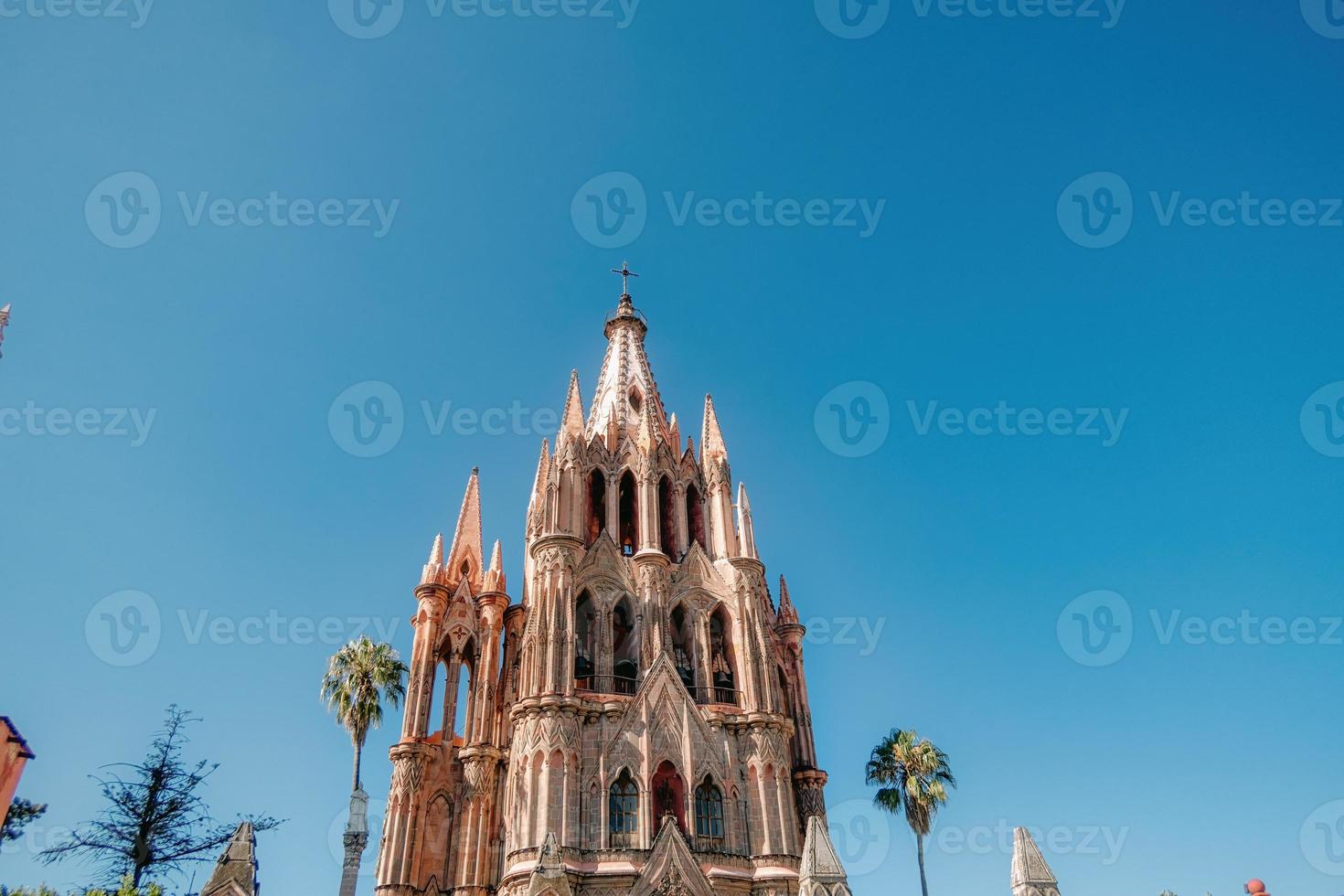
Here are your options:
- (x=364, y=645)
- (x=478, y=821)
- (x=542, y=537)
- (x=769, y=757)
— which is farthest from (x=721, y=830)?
(x=364, y=645)

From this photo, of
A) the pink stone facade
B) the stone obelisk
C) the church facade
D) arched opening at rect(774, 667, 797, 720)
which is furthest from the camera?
arched opening at rect(774, 667, 797, 720)

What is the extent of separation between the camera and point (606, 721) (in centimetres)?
3325

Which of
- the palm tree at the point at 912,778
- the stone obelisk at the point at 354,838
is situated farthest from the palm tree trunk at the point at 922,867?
the stone obelisk at the point at 354,838

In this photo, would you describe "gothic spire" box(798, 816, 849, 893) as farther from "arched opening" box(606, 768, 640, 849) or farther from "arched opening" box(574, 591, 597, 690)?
"arched opening" box(574, 591, 597, 690)

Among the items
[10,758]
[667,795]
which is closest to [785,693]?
[667,795]

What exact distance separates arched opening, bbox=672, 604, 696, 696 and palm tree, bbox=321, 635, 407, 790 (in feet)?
38.1

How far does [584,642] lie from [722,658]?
18.7 ft

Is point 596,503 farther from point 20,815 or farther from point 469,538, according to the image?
point 20,815

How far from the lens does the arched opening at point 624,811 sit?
30.8 meters

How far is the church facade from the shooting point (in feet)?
101

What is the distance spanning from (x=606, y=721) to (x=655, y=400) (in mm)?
18693

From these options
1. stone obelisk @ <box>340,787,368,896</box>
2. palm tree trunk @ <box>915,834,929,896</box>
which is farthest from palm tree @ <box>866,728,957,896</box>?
stone obelisk @ <box>340,787,368,896</box>

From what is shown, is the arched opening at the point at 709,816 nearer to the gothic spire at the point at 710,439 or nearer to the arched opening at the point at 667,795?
the arched opening at the point at 667,795

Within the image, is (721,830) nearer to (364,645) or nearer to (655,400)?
(364,645)
